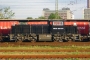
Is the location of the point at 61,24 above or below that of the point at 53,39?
above

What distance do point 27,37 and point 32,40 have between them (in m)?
0.81

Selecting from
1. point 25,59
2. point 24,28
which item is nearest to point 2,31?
point 24,28

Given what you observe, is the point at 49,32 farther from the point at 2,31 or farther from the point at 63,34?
the point at 2,31

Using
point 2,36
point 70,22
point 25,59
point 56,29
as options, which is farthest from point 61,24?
point 25,59

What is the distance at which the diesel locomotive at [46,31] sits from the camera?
101 feet

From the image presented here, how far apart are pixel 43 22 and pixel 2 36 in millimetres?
6679

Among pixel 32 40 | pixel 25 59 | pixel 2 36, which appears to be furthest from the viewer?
pixel 2 36

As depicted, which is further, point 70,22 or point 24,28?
point 70,22

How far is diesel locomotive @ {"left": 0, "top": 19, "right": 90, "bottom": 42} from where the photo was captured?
30.9 m

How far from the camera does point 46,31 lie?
32.0 meters

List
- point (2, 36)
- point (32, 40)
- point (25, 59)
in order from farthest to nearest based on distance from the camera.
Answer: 1. point (2, 36)
2. point (32, 40)
3. point (25, 59)

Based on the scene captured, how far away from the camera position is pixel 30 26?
105 ft

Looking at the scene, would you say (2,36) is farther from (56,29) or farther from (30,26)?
(56,29)

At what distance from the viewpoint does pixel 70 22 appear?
3528 cm
